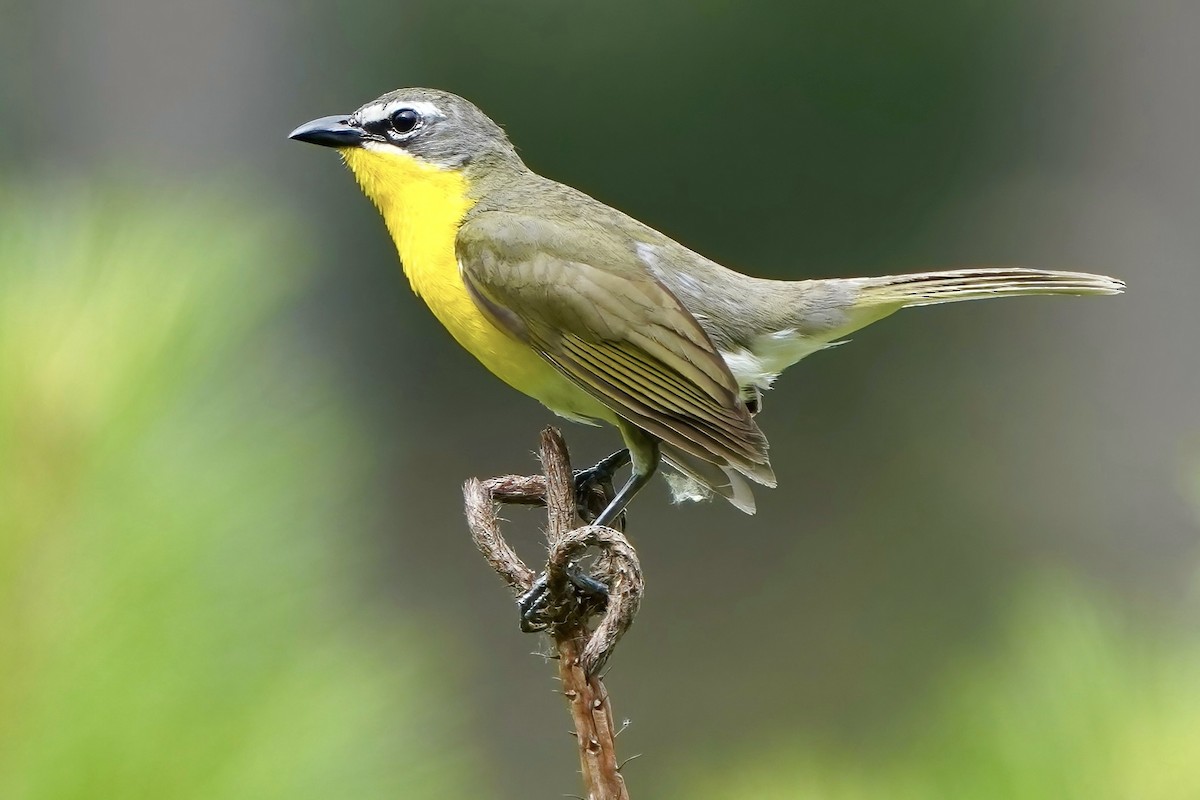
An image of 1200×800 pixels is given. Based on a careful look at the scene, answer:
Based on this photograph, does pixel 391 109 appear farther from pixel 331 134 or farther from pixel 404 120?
pixel 331 134

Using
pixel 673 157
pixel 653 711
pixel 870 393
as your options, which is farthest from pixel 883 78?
pixel 653 711

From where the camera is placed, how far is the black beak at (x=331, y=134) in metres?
2.58

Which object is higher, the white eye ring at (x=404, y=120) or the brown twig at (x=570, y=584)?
the white eye ring at (x=404, y=120)

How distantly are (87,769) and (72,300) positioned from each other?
1.30 ft

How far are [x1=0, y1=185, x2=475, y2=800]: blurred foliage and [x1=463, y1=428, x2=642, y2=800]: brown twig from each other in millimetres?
148

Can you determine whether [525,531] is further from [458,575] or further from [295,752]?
[295,752]

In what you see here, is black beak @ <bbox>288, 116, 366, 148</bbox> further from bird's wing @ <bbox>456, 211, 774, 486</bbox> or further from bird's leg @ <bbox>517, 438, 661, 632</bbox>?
bird's leg @ <bbox>517, 438, 661, 632</bbox>

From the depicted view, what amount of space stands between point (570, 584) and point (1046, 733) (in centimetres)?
46

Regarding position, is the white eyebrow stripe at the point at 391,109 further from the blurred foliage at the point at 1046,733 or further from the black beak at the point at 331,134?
the blurred foliage at the point at 1046,733

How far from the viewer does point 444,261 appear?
7.94ft

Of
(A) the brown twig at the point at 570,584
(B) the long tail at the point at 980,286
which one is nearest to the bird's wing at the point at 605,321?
(B) the long tail at the point at 980,286

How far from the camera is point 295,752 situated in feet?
3.59

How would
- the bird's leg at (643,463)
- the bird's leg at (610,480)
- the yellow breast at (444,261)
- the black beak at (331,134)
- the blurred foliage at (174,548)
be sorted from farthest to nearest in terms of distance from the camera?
the black beak at (331,134) → the yellow breast at (444,261) → the bird's leg at (643,463) → the bird's leg at (610,480) → the blurred foliage at (174,548)

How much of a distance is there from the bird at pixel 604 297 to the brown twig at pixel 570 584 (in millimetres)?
589
